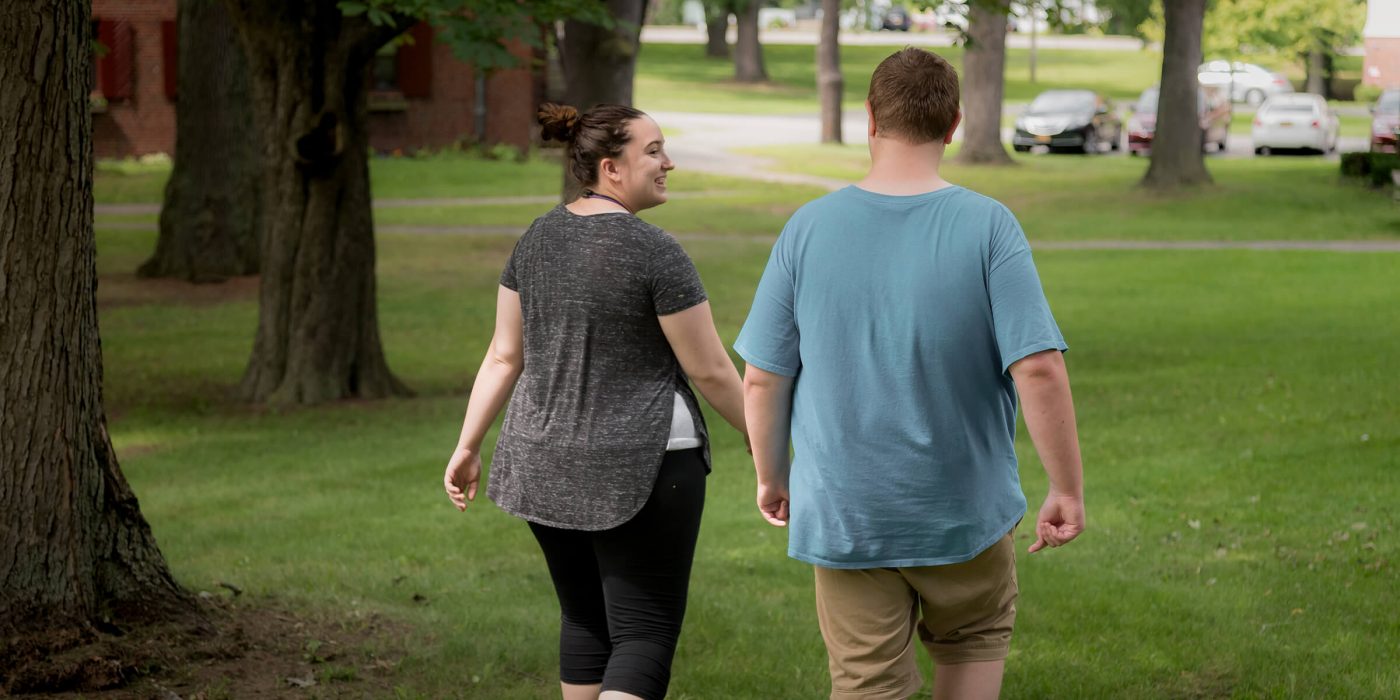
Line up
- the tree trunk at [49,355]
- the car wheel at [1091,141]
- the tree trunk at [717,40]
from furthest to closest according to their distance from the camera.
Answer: the tree trunk at [717,40]
the car wheel at [1091,141]
the tree trunk at [49,355]

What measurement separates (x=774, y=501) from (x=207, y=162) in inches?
698

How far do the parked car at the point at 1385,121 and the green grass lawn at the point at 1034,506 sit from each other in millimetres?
17281

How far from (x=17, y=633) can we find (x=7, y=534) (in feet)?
0.99

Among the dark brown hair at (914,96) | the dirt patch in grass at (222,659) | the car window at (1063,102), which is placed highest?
the dark brown hair at (914,96)

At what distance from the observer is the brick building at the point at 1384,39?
690cm

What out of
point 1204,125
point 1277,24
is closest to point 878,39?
point 1277,24

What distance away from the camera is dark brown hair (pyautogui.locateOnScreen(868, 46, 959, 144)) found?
11.5 ft

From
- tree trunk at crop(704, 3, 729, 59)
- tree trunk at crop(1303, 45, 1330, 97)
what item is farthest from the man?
tree trunk at crop(704, 3, 729, 59)

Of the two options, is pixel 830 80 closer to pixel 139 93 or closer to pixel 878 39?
pixel 139 93

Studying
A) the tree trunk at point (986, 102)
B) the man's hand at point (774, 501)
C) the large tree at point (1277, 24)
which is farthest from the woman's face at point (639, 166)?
the large tree at point (1277, 24)

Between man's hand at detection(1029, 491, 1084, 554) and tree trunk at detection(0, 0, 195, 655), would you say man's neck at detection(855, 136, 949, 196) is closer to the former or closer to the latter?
man's hand at detection(1029, 491, 1084, 554)

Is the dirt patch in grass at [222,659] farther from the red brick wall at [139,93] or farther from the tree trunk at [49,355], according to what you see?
the red brick wall at [139,93]

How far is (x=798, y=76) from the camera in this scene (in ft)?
238

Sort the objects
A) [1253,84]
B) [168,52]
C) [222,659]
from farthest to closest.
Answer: [1253,84]
[168,52]
[222,659]
